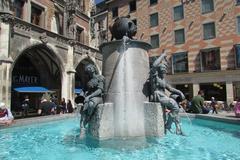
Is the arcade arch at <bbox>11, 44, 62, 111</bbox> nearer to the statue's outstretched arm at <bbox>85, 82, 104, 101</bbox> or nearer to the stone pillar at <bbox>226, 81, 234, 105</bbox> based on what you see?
the statue's outstretched arm at <bbox>85, 82, 104, 101</bbox>

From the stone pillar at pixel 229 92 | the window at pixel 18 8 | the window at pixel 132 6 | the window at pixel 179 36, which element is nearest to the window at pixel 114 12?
the window at pixel 132 6

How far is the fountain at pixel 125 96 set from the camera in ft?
20.6

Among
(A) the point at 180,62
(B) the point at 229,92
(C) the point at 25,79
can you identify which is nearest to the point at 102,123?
(C) the point at 25,79

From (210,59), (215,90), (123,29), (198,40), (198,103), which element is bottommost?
(198,103)

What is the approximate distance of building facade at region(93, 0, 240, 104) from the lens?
79.8 ft

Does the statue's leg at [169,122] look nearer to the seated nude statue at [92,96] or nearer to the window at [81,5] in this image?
the seated nude statue at [92,96]

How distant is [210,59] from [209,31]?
3213mm

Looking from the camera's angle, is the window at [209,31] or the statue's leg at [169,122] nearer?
the statue's leg at [169,122]

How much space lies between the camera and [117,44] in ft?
22.8

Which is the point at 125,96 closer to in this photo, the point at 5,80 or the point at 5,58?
the point at 5,80

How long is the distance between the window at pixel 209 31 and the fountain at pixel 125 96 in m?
21.3

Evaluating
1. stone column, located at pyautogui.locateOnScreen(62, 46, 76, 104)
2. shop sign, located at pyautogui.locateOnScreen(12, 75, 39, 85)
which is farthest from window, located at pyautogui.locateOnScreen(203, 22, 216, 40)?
shop sign, located at pyautogui.locateOnScreen(12, 75, 39, 85)

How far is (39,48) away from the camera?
779 inches

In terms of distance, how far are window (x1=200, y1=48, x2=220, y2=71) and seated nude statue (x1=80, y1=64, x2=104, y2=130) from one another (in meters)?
21.2
